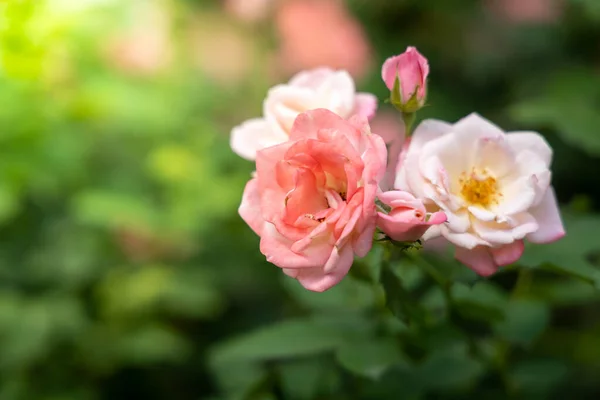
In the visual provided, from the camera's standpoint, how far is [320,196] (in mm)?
545

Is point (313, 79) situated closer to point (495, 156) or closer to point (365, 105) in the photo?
point (365, 105)

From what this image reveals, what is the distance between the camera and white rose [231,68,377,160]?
61 centimetres

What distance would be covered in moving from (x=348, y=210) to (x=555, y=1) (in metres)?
1.37

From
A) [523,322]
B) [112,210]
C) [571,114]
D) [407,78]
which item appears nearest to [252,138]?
[407,78]

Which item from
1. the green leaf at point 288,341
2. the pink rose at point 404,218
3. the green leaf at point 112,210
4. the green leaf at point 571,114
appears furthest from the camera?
the green leaf at point 112,210

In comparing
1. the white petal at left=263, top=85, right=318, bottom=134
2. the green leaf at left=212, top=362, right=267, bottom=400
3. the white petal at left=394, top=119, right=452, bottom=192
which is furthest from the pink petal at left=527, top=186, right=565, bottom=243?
the green leaf at left=212, top=362, right=267, bottom=400

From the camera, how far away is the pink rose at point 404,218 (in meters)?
0.49

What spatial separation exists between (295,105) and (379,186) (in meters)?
0.12

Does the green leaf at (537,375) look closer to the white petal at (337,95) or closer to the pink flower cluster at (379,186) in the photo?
the pink flower cluster at (379,186)

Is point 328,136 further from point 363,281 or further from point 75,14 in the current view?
point 75,14

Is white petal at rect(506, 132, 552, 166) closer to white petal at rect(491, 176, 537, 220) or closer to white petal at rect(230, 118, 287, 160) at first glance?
white petal at rect(491, 176, 537, 220)

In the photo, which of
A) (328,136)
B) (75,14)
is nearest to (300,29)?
(75,14)

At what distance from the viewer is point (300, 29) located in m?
1.56

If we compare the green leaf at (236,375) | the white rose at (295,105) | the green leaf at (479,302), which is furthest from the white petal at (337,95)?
the green leaf at (236,375)
